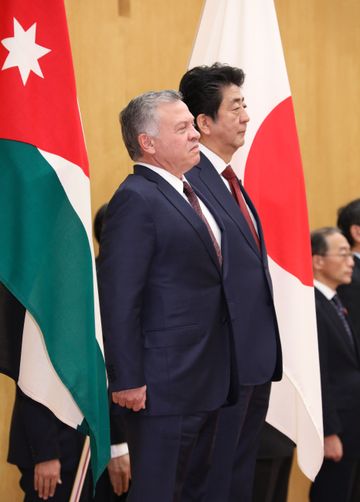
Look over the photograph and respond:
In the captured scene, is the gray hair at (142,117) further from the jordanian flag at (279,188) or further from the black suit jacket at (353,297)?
the black suit jacket at (353,297)

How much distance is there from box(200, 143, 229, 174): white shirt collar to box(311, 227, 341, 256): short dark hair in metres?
1.37

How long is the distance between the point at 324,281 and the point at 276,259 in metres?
0.85

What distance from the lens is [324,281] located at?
4.22 m

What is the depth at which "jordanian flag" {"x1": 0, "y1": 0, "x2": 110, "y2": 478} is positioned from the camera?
2.61 meters

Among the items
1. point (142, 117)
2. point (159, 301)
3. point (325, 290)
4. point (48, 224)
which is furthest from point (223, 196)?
point (325, 290)

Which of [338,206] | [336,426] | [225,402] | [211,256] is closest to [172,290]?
[211,256]

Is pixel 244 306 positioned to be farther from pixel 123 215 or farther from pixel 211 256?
pixel 123 215

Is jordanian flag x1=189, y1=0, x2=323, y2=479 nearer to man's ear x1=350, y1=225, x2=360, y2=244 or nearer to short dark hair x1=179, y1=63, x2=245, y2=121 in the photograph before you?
short dark hair x1=179, y1=63, x2=245, y2=121

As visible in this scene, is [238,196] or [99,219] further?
[99,219]

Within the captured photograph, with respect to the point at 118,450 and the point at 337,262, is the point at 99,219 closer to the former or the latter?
the point at 118,450

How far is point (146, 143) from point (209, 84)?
0.44m

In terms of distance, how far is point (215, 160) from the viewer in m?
3.02

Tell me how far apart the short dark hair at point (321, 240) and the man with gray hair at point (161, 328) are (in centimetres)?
166

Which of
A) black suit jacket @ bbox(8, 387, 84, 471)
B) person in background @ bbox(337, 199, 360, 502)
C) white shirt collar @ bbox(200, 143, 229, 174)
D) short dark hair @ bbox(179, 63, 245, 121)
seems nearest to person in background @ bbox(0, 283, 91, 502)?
black suit jacket @ bbox(8, 387, 84, 471)
